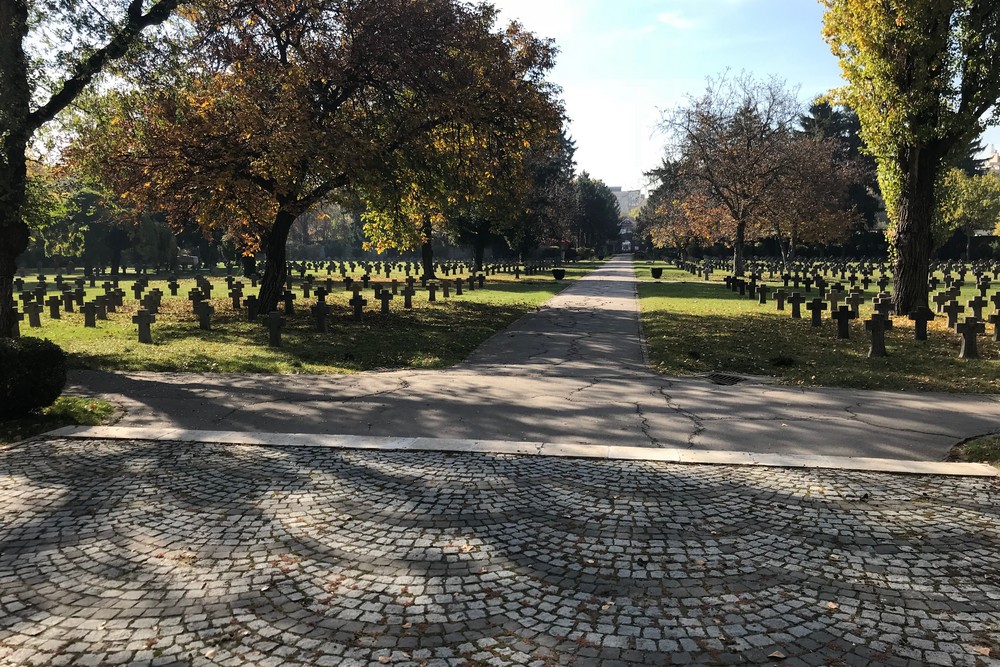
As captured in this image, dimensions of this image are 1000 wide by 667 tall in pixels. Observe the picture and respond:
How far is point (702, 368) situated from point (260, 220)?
15.8 metres

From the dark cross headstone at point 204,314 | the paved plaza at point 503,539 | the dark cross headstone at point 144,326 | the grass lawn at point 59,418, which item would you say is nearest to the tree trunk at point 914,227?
the paved plaza at point 503,539

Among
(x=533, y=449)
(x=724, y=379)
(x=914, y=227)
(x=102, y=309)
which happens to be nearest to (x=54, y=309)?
(x=102, y=309)

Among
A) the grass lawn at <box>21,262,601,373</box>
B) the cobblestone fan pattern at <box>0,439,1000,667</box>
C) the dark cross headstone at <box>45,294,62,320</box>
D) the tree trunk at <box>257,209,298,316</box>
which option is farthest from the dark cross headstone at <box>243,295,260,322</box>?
the cobblestone fan pattern at <box>0,439,1000,667</box>

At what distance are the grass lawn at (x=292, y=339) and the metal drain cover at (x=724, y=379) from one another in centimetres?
500

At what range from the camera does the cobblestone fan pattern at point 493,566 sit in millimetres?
3066

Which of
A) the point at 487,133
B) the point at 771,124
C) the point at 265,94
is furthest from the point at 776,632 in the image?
the point at 771,124

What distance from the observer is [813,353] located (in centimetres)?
1256

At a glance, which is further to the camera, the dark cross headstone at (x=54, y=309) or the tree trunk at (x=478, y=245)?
the tree trunk at (x=478, y=245)

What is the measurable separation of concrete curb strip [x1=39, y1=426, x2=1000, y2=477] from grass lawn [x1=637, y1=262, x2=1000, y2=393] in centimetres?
403

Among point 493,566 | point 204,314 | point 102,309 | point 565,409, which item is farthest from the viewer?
point 102,309

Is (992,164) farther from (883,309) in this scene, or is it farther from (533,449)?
(533,449)

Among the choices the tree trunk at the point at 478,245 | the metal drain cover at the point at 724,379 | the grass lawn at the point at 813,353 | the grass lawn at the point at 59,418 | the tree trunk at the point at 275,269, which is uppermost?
the tree trunk at the point at 478,245

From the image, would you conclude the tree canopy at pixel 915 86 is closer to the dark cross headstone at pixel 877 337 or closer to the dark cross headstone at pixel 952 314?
the dark cross headstone at pixel 952 314

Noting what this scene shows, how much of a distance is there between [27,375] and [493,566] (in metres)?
6.79
